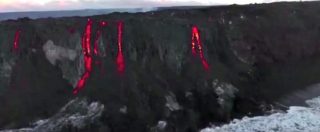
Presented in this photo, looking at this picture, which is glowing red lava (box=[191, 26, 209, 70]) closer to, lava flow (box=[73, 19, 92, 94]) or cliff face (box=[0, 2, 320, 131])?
cliff face (box=[0, 2, 320, 131])

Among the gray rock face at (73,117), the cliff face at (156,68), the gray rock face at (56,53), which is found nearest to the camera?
the gray rock face at (73,117)

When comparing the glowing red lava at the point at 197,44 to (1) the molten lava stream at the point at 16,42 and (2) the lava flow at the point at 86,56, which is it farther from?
(1) the molten lava stream at the point at 16,42

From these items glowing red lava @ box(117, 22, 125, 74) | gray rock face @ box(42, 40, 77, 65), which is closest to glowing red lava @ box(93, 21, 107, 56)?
glowing red lava @ box(117, 22, 125, 74)

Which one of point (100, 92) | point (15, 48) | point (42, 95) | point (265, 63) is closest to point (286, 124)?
point (265, 63)

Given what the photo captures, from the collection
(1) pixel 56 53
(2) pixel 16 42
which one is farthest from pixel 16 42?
(1) pixel 56 53

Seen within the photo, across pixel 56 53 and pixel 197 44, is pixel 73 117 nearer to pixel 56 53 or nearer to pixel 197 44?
pixel 56 53

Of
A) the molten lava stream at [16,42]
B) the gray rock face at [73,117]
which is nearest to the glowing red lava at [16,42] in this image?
the molten lava stream at [16,42]

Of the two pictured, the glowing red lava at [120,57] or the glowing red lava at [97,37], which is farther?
the glowing red lava at [97,37]
